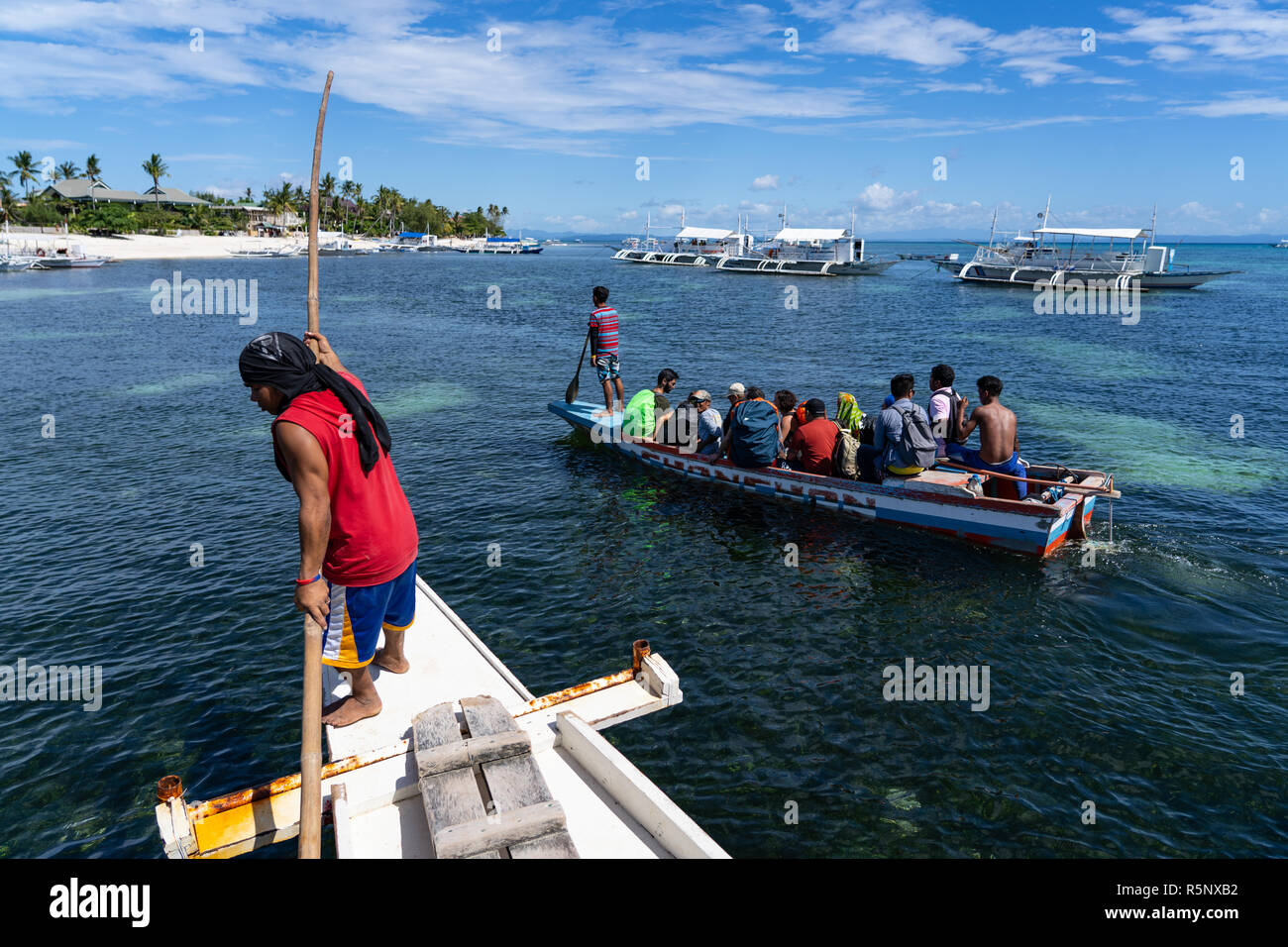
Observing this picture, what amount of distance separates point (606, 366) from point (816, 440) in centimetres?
599

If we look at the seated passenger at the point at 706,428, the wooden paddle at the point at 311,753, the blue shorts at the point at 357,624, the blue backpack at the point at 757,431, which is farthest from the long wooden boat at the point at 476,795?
the seated passenger at the point at 706,428

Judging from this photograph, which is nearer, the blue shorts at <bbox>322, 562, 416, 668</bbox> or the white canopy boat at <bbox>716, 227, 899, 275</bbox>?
the blue shorts at <bbox>322, 562, 416, 668</bbox>

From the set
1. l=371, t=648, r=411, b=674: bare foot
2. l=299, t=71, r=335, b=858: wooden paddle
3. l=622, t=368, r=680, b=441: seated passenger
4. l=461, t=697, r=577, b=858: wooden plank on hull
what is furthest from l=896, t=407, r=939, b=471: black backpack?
l=299, t=71, r=335, b=858: wooden paddle

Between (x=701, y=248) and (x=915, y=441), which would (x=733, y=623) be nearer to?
(x=915, y=441)

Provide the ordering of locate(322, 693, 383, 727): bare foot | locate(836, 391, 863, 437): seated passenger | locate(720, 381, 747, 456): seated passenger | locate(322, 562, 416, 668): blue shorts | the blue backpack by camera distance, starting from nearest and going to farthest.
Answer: locate(322, 562, 416, 668): blue shorts, locate(322, 693, 383, 727): bare foot, the blue backpack, locate(720, 381, 747, 456): seated passenger, locate(836, 391, 863, 437): seated passenger

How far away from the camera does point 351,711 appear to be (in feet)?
19.4

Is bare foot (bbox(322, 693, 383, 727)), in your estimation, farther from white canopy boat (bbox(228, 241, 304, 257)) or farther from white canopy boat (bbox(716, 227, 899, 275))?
white canopy boat (bbox(228, 241, 304, 257))

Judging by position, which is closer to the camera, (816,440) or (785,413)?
(816,440)

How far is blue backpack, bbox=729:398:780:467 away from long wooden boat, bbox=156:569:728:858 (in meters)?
9.62

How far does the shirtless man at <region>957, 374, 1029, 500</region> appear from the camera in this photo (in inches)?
516

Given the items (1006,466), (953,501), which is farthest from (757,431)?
(1006,466)

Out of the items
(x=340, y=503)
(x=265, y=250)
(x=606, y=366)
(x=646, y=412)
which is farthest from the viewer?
(x=265, y=250)

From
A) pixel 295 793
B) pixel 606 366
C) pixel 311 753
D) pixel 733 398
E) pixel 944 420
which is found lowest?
pixel 295 793
